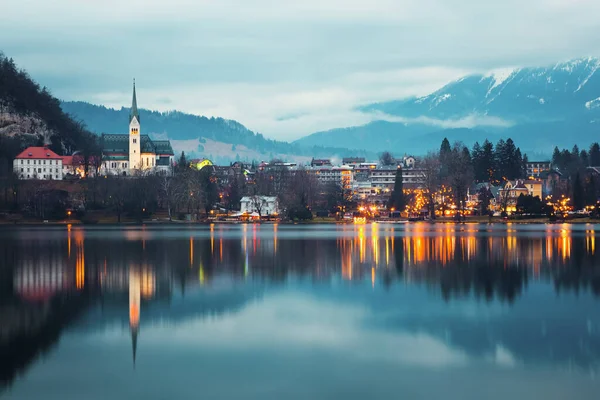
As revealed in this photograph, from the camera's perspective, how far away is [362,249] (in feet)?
171

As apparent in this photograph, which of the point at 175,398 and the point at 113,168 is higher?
the point at 113,168

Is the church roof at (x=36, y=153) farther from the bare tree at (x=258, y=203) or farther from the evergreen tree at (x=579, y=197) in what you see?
the evergreen tree at (x=579, y=197)

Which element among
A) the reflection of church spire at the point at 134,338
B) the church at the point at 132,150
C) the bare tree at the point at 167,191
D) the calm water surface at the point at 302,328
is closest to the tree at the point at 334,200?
the bare tree at the point at 167,191

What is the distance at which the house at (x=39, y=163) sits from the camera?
132m

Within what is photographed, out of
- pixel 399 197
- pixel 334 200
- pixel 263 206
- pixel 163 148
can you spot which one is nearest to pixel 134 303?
pixel 263 206

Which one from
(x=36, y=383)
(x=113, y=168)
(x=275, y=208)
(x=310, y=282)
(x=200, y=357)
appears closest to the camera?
(x=36, y=383)

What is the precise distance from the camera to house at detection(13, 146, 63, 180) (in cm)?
13212

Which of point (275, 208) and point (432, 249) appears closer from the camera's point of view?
point (432, 249)

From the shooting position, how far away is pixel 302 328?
2336 centimetres

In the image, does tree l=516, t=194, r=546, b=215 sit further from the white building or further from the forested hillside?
the forested hillside

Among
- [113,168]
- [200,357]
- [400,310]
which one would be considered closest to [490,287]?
[400,310]

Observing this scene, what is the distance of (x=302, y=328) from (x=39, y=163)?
118983 millimetres

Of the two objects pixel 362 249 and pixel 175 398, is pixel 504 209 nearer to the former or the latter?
pixel 362 249

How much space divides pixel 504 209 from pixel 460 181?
390 inches
